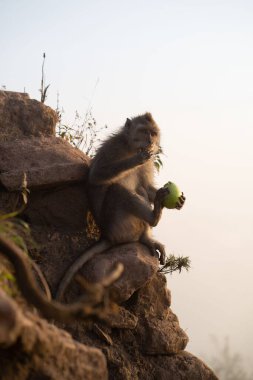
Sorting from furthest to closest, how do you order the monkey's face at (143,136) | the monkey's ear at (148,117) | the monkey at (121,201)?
the monkey's ear at (148,117)
the monkey's face at (143,136)
the monkey at (121,201)

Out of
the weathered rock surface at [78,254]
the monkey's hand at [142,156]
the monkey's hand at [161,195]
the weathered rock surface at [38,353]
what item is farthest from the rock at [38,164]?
the weathered rock surface at [38,353]

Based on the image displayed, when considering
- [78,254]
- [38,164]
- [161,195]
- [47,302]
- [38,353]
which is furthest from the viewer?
[161,195]

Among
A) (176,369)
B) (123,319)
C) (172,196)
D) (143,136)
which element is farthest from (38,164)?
(176,369)

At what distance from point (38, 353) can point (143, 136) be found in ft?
13.7

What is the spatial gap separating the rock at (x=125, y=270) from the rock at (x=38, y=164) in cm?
102

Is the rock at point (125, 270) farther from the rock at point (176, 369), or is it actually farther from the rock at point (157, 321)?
the rock at point (176, 369)

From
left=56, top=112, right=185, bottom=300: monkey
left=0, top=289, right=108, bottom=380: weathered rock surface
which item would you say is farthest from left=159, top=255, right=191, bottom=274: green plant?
left=0, top=289, right=108, bottom=380: weathered rock surface

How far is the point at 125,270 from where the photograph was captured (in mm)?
5230

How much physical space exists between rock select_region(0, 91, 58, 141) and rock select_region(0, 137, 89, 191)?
179 millimetres

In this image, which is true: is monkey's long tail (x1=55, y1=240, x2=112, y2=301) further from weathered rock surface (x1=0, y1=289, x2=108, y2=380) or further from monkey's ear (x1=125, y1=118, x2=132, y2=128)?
weathered rock surface (x1=0, y1=289, x2=108, y2=380)

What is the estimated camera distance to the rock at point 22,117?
20.2 ft

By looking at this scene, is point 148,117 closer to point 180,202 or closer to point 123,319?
point 180,202

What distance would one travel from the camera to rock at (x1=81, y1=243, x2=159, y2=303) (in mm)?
5148

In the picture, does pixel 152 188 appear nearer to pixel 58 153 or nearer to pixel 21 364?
pixel 58 153
